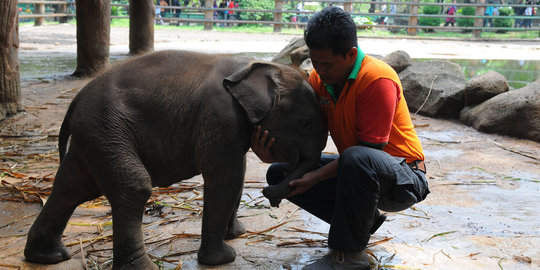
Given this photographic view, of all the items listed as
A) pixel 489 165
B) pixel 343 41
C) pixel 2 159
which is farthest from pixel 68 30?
pixel 343 41

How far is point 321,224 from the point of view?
4.05 meters

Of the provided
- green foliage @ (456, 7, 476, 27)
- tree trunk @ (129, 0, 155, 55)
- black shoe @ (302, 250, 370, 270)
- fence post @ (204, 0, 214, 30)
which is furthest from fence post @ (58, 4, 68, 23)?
black shoe @ (302, 250, 370, 270)

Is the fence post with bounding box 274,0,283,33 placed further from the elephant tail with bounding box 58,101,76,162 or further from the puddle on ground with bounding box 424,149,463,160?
the elephant tail with bounding box 58,101,76,162

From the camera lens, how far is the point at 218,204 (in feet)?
10.5

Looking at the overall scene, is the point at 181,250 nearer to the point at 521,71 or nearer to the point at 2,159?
the point at 2,159

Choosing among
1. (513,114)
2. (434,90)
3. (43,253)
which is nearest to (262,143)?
(43,253)

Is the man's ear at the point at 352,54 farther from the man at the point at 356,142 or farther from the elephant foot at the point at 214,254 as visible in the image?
the elephant foot at the point at 214,254

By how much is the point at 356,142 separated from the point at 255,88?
0.66 meters

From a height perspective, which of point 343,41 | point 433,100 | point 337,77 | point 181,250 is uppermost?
point 343,41

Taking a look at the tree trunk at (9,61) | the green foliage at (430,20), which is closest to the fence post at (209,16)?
the green foliage at (430,20)

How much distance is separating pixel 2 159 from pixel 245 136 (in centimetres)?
322

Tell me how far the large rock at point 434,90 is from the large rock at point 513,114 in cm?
63

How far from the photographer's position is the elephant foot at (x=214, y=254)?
10.7 ft

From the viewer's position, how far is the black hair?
2946 mm
